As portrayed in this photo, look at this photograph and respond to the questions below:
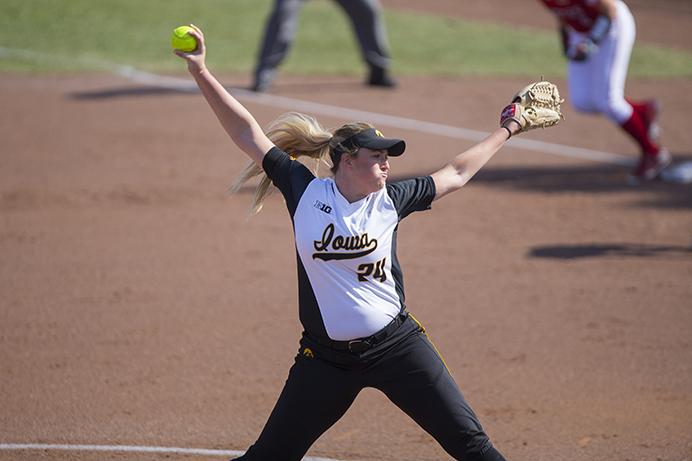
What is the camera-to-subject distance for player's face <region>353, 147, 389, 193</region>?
4.58m

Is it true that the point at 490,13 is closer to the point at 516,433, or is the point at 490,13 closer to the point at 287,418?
the point at 516,433

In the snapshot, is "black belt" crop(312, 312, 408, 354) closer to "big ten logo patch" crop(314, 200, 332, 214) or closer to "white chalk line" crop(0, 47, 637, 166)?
"big ten logo patch" crop(314, 200, 332, 214)

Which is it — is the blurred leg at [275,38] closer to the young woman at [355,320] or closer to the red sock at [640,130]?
the red sock at [640,130]

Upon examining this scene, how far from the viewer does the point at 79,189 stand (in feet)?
34.5

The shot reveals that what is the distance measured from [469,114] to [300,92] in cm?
241

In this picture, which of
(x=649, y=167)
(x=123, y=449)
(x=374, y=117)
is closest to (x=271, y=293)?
(x=123, y=449)

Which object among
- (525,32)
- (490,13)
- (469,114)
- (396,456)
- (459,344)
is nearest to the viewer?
(396,456)

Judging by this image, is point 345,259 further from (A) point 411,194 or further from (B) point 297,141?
(B) point 297,141

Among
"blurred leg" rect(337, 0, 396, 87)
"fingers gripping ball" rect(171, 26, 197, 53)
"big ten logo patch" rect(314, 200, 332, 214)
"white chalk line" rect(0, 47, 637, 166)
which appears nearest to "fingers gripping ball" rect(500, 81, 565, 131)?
"big ten logo patch" rect(314, 200, 332, 214)

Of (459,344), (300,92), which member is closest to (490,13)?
(300,92)

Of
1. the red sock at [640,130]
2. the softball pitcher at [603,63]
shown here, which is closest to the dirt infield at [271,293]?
the red sock at [640,130]

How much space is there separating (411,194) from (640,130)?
6.58m

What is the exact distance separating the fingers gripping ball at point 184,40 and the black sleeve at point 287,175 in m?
0.61

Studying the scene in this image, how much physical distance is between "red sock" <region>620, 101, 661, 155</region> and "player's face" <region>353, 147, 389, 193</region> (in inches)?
262
